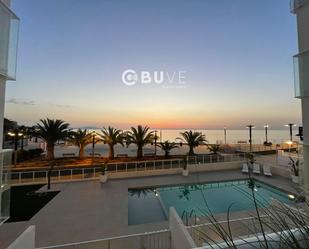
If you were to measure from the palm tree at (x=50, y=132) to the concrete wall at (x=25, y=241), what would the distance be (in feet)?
44.0

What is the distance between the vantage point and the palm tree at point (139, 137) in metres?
16.9

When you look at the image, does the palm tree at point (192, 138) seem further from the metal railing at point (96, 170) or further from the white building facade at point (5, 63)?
the white building facade at point (5, 63)

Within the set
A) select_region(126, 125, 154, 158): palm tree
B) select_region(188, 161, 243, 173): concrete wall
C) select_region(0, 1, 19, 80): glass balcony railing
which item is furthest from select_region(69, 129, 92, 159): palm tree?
select_region(0, 1, 19, 80): glass balcony railing

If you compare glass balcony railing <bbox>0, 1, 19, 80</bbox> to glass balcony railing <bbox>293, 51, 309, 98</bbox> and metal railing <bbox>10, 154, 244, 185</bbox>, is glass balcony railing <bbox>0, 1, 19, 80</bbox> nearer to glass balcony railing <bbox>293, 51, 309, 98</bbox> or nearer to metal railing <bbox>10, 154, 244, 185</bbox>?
glass balcony railing <bbox>293, 51, 309, 98</bbox>

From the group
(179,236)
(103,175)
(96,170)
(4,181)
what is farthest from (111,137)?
(179,236)

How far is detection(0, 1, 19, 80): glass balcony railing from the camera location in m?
3.33

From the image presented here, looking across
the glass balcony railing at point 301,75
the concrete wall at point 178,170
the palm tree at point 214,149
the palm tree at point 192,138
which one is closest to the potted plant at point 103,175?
the concrete wall at point 178,170

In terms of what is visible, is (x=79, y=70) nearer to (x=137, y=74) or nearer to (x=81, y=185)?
(x=137, y=74)

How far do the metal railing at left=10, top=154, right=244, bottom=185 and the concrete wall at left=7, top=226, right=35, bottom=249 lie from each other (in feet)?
23.6

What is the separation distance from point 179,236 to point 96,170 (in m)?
8.06

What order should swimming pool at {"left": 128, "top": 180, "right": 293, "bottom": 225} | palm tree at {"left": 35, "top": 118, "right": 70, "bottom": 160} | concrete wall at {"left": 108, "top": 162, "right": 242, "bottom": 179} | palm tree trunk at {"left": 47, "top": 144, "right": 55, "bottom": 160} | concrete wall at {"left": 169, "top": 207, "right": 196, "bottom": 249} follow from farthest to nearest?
A: palm tree at {"left": 35, "top": 118, "right": 70, "bottom": 160} → palm tree trunk at {"left": 47, "top": 144, "right": 55, "bottom": 160} → concrete wall at {"left": 108, "top": 162, "right": 242, "bottom": 179} → swimming pool at {"left": 128, "top": 180, "right": 293, "bottom": 225} → concrete wall at {"left": 169, "top": 207, "right": 196, "bottom": 249}

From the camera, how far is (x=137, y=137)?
16875mm

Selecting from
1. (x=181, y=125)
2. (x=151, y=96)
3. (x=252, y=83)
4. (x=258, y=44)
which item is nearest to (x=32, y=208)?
(x=151, y=96)

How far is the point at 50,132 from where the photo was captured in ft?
52.7
